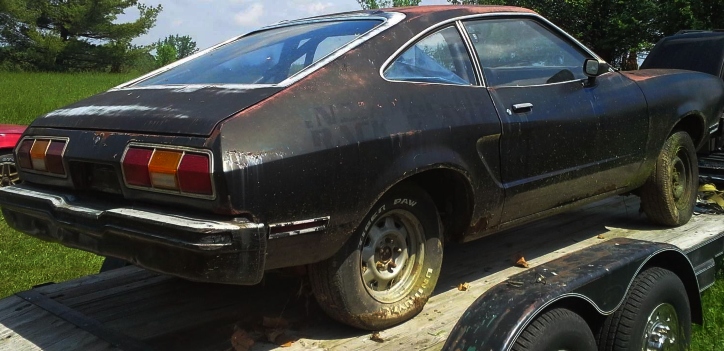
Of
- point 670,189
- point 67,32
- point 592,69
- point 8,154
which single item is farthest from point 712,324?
point 67,32

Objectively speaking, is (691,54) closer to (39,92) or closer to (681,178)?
(681,178)

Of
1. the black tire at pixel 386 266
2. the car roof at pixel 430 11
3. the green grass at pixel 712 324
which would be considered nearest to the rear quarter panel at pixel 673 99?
the green grass at pixel 712 324

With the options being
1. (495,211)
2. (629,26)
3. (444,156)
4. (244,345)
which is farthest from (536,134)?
(629,26)

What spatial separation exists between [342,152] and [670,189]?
263 cm

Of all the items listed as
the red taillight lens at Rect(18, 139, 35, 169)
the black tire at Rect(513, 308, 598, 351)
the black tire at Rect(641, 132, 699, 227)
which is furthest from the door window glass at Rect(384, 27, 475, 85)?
the black tire at Rect(641, 132, 699, 227)

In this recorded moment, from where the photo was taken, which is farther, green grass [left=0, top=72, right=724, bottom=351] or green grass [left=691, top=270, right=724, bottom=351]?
green grass [left=0, top=72, right=724, bottom=351]

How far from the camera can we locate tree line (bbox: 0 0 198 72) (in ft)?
128

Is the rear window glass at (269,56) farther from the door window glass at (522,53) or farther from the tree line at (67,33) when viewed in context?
the tree line at (67,33)

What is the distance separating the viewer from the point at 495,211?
3.22 m

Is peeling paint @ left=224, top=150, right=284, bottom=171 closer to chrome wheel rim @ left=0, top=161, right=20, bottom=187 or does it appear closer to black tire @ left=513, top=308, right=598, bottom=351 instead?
black tire @ left=513, top=308, right=598, bottom=351

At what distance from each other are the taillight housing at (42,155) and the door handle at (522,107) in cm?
196

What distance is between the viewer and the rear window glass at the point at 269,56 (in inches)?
112

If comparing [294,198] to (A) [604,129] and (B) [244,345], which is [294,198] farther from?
(A) [604,129]

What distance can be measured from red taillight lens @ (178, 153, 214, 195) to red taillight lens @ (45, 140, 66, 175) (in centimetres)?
74
